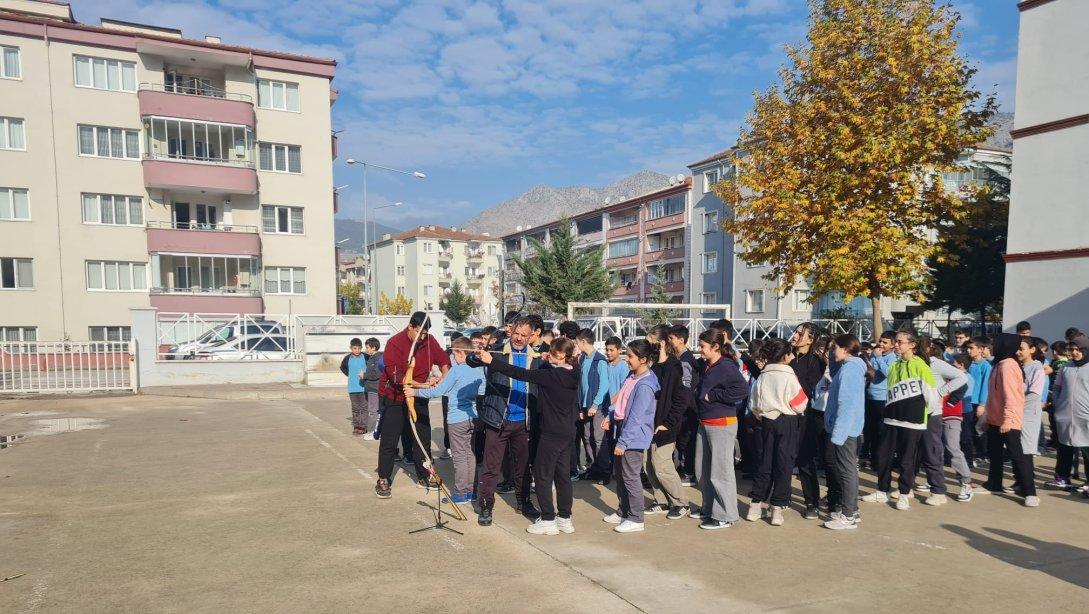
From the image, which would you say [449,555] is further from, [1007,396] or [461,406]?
[1007,396]

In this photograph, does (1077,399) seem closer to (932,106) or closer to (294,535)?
(294,535)

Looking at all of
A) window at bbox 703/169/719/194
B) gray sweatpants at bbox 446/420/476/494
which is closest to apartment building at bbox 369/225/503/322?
window at bbox 703/169/719/194

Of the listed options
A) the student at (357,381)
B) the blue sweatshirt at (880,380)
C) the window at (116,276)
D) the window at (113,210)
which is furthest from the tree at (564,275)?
the blue sweatshirt at (880,380)

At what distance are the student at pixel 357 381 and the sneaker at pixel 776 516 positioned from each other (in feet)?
22.7

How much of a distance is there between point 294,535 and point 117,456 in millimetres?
5242

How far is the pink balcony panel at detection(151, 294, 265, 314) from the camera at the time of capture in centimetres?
3019

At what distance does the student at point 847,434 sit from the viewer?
19.9 feet

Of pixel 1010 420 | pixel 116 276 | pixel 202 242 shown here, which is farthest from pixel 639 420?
pixel 116 276

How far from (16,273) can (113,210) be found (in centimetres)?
468

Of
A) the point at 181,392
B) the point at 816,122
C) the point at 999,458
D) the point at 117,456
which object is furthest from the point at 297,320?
the point at 999,458

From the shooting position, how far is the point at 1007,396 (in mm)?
7008

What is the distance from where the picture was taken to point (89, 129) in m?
29.7

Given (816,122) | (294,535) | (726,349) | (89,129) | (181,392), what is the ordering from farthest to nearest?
(89,129)
(816,122)
(181,392)
(726,349)
(294,535)

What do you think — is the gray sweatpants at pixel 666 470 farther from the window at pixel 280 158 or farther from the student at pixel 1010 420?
the window at pixel 280 158
